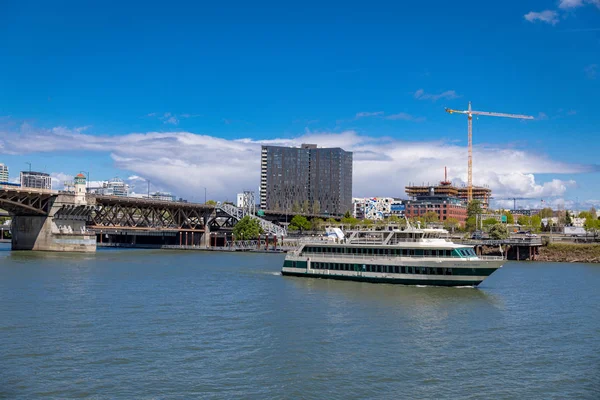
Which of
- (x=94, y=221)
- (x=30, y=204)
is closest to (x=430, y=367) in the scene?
(x=30, y=204)

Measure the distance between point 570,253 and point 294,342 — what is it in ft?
325

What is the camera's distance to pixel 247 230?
15400 cm

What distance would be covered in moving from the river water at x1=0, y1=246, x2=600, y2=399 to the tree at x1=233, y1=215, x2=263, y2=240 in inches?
3635

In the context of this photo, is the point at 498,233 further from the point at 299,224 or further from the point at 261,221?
the point at 299,224

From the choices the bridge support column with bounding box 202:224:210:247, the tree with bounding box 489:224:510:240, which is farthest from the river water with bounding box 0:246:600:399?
the bridge support column with bounding box 202:224:210:247

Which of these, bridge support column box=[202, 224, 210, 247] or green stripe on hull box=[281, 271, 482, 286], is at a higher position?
bridge support column box=[202, 224, 210, 247]

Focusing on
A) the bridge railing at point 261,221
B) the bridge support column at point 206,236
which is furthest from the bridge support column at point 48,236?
the bridge railing at point 261,221

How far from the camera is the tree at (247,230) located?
15388cm

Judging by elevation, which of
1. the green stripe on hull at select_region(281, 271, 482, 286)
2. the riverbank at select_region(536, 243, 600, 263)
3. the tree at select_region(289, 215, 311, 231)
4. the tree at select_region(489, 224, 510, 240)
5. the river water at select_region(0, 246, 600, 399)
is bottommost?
the river water at select_region(0, 246, 600, 399)

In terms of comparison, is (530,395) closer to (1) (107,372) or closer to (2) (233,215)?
(1) (107,372)

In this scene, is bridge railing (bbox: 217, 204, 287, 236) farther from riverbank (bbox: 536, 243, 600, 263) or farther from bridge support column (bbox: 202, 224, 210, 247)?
riverbank (bbox: 536, 243, 600, 263)

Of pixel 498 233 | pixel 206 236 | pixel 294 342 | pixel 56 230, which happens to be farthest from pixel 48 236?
pixel 294 342

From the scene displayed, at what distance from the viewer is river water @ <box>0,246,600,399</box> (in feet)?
88.7

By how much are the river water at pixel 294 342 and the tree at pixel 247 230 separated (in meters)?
92.3
